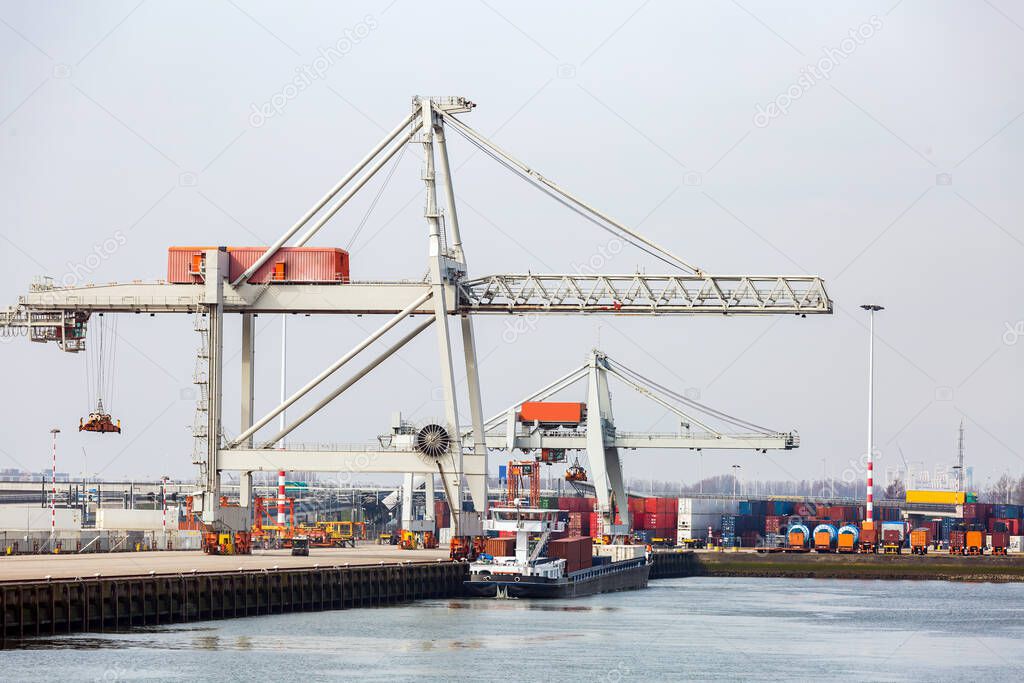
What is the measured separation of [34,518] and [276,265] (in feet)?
122

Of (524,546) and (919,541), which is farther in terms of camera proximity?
(919,541)

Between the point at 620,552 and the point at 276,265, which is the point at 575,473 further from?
the point at 276,265

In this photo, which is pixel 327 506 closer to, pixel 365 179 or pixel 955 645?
pixel 365 179

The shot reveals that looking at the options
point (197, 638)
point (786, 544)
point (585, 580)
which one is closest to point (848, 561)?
point (786, 544)

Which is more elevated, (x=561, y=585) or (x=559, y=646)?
(x=561, y=585)

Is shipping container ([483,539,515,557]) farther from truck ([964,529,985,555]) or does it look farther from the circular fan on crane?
truck ([964,529,985,555])

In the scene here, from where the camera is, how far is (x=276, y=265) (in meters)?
68.4

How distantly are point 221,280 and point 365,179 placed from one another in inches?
297

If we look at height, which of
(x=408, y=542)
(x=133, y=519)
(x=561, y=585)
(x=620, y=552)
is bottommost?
(x=561, y=585)

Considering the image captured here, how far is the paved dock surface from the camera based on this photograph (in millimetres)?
54969

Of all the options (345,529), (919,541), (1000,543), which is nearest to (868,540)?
(919,541)

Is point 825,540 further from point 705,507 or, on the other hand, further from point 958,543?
point 705,507

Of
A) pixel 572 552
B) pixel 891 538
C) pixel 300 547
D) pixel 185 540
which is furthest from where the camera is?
pixel 891 538

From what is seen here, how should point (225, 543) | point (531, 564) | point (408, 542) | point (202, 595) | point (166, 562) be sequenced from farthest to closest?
1. point (408, 542)
2. point (225, 543)
3. point (531, 564)
4. point (166, 562)
5. point (202, 595)
